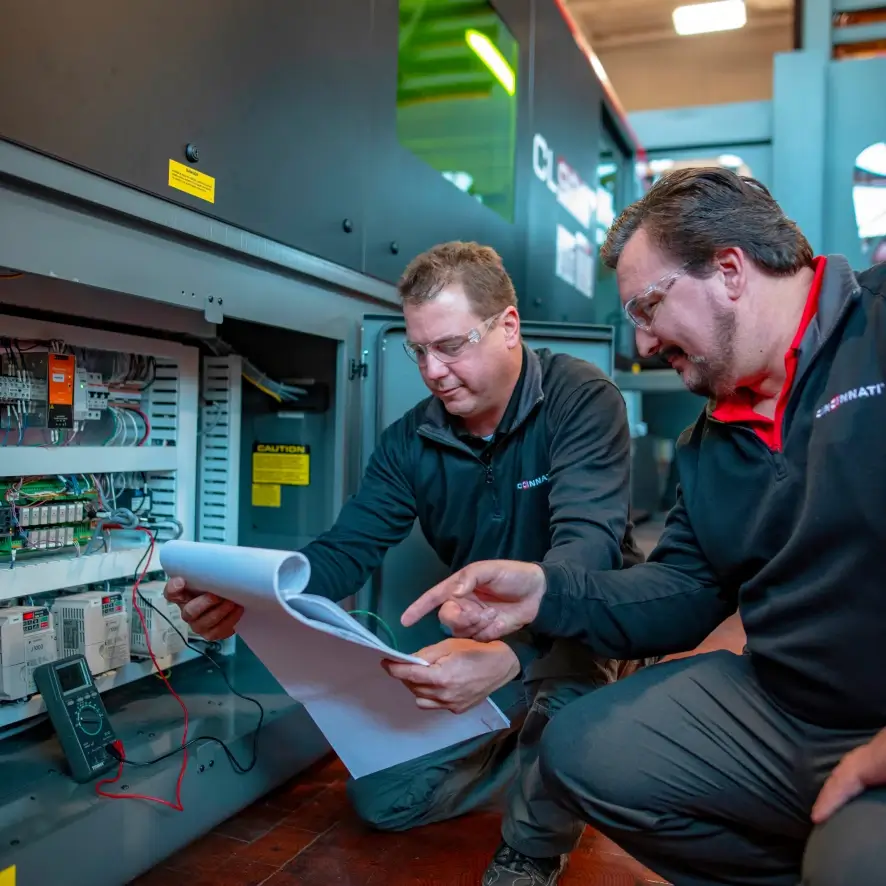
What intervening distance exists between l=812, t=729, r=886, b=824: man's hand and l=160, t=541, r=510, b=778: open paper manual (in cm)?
39

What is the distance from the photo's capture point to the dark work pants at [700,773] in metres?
1.05

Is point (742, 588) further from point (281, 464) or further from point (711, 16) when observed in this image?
point (711, 16)

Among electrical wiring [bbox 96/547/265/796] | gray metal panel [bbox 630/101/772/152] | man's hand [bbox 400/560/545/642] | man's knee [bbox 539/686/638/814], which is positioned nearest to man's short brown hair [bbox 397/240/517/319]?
man's hand [bbox 400/560/545/642]

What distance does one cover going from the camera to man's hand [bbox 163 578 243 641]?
1.17 metres

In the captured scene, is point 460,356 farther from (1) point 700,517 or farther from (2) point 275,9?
(2) point 275,9

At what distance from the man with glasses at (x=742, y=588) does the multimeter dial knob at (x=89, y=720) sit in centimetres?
73

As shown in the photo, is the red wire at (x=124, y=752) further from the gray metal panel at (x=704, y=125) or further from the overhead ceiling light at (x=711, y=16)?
the overhead ceiling light at (x=711, y=16)

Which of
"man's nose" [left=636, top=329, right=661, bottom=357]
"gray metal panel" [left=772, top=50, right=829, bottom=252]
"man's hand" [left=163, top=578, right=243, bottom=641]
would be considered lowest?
"man's hand" [left=163, top=578, right=243, bottom=641]

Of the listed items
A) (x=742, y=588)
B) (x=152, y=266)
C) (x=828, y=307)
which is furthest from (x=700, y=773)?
(x=152, y=266)

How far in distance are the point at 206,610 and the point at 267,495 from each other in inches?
36.5

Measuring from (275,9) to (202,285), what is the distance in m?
0.53

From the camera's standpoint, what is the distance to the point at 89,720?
1.39 meters

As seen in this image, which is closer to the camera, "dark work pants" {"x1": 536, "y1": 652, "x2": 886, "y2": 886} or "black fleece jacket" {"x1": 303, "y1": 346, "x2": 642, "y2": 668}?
"dark work pants" {"x1": 536, "y1": 652, "x2": 886, "y2": 886}

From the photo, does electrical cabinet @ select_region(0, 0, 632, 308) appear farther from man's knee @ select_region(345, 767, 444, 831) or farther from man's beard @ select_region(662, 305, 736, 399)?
man's knee @ select_region(345, 767, 444, 831)
